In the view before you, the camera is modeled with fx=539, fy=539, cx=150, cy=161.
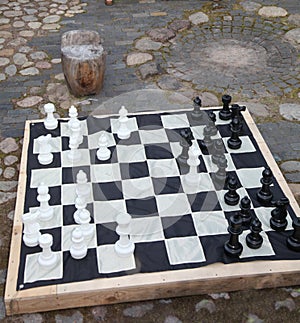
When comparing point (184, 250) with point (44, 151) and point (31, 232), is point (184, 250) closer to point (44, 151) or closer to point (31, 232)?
point (31, 232)

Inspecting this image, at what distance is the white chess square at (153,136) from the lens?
368cm

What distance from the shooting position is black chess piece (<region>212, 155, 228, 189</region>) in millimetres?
3314

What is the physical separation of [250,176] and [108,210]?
931 mm

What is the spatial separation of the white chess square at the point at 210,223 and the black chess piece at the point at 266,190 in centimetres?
26

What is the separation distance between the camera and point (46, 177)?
3391mm

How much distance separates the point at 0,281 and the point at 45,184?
2.22 feet

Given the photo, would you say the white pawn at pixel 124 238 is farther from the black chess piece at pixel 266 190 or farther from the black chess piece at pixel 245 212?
the black chess piece at pixel 266 190

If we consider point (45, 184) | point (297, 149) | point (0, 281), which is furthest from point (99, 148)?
point (297, 149)

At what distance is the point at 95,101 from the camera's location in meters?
4.34

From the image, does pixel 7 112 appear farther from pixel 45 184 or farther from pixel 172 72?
pixel 172 72

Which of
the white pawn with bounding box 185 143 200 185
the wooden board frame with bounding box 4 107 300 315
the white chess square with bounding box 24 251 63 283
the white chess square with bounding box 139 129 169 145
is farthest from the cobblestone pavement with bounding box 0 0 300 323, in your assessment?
the white pawn with bounding box 185 143 200 185

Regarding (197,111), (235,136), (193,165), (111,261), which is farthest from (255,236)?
(197,111)

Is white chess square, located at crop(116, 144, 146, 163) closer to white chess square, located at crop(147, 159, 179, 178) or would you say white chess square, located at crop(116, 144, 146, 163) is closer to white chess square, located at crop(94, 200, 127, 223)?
white chess square, located at crop(147, 159, 179, 178)

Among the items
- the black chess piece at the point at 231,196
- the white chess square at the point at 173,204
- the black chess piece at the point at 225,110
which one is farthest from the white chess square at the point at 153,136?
the black chess piece at the point at 231,196
